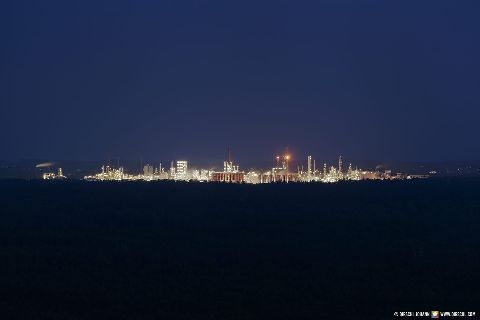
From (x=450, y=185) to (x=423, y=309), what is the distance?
40.9 metres

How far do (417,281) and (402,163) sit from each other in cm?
13020

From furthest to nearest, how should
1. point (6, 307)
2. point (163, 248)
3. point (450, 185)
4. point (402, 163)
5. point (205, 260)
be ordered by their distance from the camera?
point (402, 163) → point (450, 185) → point (163, 248) → point (205, 260) → point (6, 307)

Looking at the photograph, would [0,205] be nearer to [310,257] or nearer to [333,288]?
[310,257]

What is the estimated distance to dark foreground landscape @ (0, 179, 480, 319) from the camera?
20031 mm

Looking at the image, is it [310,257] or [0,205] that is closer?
[310,257]

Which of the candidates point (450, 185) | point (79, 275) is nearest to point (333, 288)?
point (79, 275)

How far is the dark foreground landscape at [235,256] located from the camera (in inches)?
789

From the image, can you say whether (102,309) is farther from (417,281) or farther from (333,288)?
(417,281)

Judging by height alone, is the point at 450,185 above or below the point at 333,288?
above

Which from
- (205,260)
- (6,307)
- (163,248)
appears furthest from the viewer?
(163,248)

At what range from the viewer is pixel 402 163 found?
151000mm

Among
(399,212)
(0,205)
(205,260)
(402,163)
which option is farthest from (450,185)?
(402,163)

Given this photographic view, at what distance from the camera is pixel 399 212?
134 feet

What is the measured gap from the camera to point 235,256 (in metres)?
26.7
